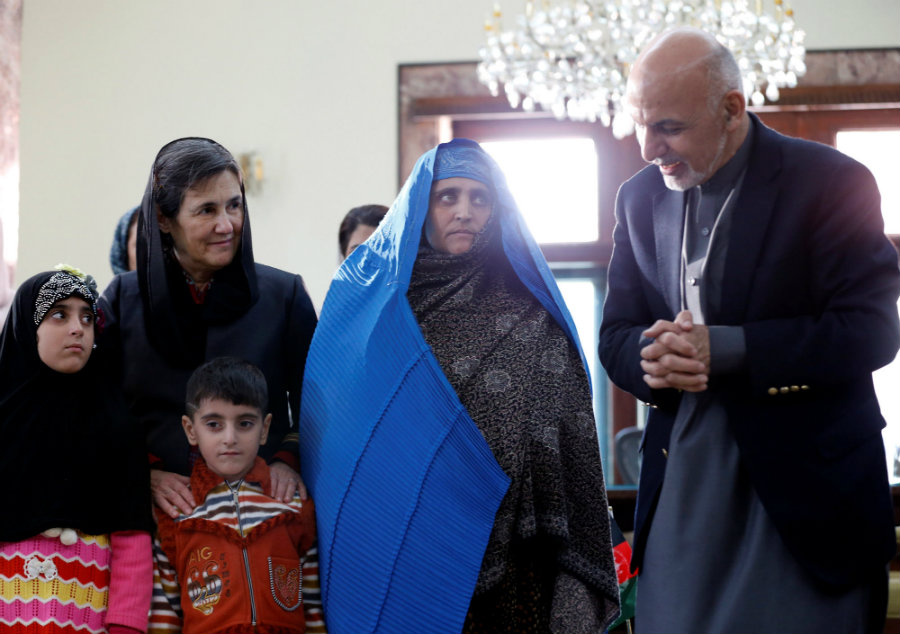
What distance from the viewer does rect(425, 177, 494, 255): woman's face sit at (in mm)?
2504

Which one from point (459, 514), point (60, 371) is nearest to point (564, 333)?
point (459, 514)

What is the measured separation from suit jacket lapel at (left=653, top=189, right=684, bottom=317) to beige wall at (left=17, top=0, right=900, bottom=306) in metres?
4.42

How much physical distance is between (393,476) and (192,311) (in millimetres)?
649

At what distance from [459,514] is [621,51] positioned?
3048 mm

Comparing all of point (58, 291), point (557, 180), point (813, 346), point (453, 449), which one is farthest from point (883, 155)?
point (58, 291)

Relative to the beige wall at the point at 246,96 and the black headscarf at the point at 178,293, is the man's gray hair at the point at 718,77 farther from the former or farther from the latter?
the beige wall at the point at 246,96

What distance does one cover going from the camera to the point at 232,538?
230cm

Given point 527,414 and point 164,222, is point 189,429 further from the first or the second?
point 527,414

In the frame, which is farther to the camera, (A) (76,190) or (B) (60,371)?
(A) (76,190)

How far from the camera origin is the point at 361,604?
226cm

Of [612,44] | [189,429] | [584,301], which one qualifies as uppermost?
[612,44]

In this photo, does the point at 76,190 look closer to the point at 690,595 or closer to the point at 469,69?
the point at 469,69

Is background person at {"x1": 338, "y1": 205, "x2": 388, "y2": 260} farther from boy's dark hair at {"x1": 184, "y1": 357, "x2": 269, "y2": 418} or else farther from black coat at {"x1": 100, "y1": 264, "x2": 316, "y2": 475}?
boy's dark hair at {"x1": 184, "y1": 357, "x2": 269, "y2": 418}

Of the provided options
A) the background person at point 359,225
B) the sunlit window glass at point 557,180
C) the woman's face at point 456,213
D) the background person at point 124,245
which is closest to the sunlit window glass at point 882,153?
the sunlit window glass at point 557,180
